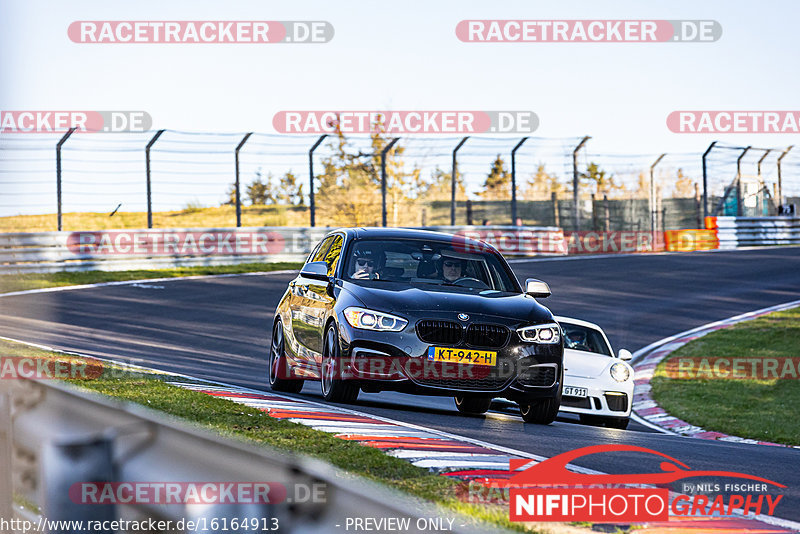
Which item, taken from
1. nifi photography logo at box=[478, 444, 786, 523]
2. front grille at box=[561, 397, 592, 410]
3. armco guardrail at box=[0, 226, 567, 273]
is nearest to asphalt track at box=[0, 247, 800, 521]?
nifi photography logo at box=[478, 444, 786, 523]

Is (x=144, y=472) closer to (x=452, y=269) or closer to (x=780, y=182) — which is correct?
(x=452, y=269)

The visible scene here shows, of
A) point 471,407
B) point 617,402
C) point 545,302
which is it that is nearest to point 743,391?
point 617,402

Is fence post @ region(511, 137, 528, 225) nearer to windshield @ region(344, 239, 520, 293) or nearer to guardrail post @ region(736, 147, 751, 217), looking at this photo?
guardrail post @ region(736, 147, 751, 217)

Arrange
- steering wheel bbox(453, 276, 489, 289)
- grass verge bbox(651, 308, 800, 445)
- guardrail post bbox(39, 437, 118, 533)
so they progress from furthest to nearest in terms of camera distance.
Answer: grass verge bbox(651, 308, 800, 445) < steering wheel bbox(453, 276, 489, 289) < guardrail post bbox(39, 437, 118, 533)

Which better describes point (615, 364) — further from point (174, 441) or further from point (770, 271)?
point (770, 271)

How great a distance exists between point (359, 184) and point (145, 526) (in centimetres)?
4469

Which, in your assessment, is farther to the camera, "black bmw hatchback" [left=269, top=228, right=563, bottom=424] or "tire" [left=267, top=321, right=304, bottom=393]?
"tire" [left=267, top=321, right=304, bottom=393]

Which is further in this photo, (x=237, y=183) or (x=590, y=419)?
(x=237, y=183)

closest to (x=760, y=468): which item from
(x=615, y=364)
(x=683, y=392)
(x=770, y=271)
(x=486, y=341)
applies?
(x=486, y=341)

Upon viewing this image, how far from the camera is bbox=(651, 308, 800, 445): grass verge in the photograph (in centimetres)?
1227

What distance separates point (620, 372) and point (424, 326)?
182 inches

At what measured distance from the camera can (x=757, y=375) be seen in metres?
15.0

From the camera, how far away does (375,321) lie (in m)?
8.23

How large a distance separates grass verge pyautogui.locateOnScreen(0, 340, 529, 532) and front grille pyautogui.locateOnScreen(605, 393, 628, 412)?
5.10 meters
